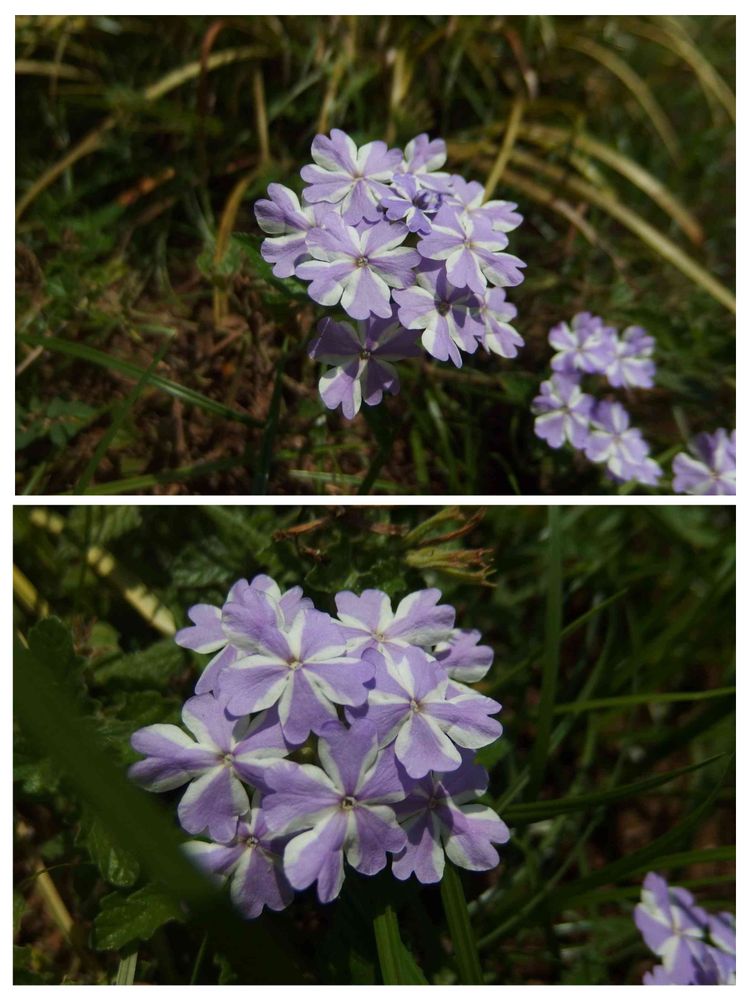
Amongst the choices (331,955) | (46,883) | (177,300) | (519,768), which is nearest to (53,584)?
(46,883)

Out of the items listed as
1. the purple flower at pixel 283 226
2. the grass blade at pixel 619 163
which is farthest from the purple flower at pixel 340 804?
the grass blade at pixel 619 163

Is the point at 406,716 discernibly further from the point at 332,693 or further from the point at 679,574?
the point at 679,574

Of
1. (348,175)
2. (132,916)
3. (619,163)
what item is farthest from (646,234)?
(132,916)

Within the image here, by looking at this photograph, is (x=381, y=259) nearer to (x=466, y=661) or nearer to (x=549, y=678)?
(x=466, y=661)

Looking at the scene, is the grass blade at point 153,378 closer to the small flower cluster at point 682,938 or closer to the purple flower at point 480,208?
A: the purple flower at point 480,208

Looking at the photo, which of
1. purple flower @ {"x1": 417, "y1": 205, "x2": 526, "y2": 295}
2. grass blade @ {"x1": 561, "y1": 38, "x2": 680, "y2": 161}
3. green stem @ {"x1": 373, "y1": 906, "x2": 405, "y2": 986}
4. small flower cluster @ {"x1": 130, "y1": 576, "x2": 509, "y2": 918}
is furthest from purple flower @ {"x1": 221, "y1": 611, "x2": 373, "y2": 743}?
grass blade @ {"x1": 561, "y1": 38, "x2": 680, "y2": 161}

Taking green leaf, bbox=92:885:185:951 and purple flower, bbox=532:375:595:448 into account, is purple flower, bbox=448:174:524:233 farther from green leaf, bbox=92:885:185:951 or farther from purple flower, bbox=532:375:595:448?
green leaf, bbox=92:885:185:951

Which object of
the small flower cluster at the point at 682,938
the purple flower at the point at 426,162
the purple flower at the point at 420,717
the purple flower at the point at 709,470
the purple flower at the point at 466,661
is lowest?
the small flower cluster at the point at 682,938
